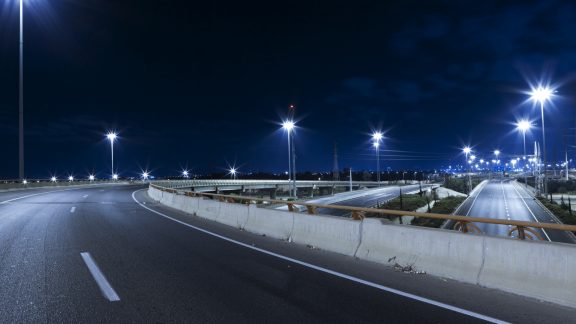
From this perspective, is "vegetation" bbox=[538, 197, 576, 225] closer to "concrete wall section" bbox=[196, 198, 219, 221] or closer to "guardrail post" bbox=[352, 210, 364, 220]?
"concrete wall section" bbox=[196, 198, 219, 221]

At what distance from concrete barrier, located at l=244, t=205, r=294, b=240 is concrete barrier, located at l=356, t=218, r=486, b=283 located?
133 inches

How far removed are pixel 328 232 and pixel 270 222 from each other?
10.3 ft

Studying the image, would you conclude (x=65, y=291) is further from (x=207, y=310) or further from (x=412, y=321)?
(x=412, y=321)

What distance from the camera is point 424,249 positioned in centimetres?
830

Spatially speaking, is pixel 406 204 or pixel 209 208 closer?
pixel 209 208

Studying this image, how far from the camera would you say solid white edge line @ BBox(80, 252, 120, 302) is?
20.9 ft

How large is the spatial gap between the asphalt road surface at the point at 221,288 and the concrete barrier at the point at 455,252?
27cm

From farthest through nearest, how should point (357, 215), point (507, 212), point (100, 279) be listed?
point (507, 212), point (357, 215), point (100, 279)

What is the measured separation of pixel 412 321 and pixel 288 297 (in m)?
1.87

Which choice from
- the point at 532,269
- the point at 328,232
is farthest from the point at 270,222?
the point at 532,269

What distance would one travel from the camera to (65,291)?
6652 millimetres

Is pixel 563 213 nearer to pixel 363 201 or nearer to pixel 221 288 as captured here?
pixel 363 201

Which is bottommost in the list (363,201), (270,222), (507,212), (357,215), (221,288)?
(507,212)

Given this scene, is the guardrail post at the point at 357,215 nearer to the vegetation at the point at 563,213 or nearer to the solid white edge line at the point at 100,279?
the solid white edge line at the point at 100,279
